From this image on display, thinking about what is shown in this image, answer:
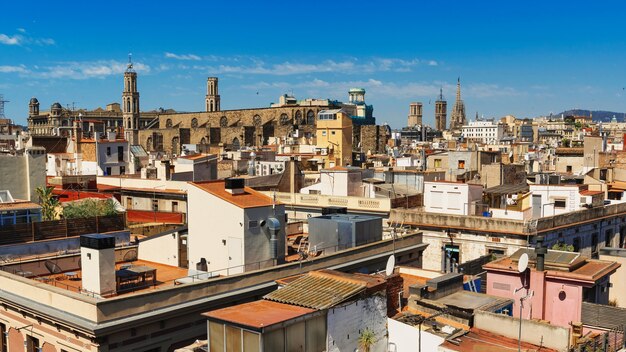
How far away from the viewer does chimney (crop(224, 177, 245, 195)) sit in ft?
54.2

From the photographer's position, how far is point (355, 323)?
11609mm

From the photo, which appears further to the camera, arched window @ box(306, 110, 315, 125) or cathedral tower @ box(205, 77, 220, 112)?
cathedral tower @ box(205, 77, 220, 112)

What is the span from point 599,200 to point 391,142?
69.1 meters

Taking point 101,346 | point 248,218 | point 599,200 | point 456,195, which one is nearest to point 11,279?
point 101,346

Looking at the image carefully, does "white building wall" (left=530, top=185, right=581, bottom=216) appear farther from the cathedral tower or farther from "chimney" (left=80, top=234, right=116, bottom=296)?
the cathedral tower

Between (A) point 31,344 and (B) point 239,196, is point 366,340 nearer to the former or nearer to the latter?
(B) point 239,196

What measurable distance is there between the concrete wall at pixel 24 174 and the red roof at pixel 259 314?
20.2m

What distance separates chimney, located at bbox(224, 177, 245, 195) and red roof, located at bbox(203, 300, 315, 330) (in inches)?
221

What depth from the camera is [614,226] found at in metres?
26.5

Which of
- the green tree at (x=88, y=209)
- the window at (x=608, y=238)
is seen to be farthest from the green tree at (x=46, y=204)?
the window at (x=608, y=238)

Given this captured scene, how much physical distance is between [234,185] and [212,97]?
112 meters

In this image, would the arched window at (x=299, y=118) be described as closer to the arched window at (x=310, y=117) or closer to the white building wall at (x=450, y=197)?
the arched window at (x=310, y=117)

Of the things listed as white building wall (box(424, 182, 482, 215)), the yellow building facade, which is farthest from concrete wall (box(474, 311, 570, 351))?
the yellow building facade

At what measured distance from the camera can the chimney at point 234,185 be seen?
16.5m
